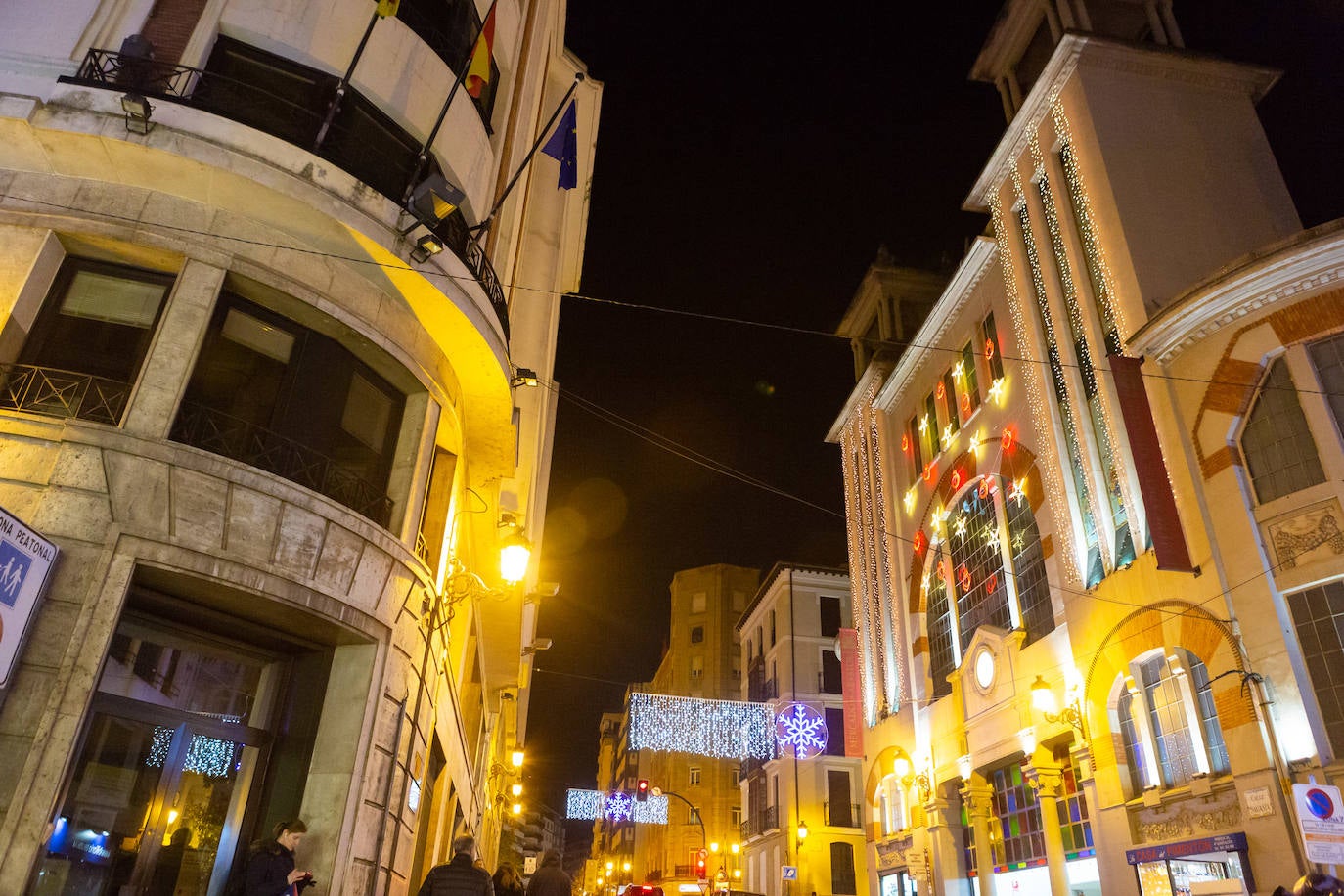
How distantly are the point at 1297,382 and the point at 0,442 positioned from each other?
16.6 meters

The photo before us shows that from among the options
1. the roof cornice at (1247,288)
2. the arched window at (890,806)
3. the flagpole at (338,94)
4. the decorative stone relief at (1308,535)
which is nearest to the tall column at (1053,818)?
the arched window at (890,806)

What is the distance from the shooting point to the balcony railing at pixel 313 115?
319 inches

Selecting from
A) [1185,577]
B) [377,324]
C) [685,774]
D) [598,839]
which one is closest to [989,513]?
[1185,577]

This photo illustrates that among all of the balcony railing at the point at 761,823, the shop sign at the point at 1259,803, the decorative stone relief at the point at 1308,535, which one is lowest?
the shop sign at the point at 1259,803

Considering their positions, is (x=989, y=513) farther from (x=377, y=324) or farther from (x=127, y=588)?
(x=127, y=588)

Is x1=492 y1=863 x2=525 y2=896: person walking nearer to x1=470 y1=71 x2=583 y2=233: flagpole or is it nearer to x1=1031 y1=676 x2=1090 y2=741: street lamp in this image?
x1=470 y1=71 x2=583 y2=233: flagpole

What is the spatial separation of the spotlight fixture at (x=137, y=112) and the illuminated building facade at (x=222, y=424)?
0.10 ft

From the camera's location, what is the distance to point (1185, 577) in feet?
45.5

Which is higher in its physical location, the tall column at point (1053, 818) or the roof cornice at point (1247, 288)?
the roof cornice at point (1247, 288)

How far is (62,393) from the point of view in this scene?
720cm

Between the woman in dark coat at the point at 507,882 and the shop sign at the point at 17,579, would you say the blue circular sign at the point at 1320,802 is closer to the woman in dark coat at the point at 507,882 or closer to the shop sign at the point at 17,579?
the woman in dark coat at the point at 507,882

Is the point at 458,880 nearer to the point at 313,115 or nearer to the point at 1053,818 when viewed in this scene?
the point at 313,115

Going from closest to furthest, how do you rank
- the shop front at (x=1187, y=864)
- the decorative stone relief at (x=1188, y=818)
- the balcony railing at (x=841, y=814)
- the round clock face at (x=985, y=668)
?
the shop front at (x=1187, y=864)
the decorative stone relief at (x=1188, y=818)
the round clock face at (x=985, y=668)
the balcony railing at (x=841, y=814)

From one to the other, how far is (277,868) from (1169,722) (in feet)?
47.9
